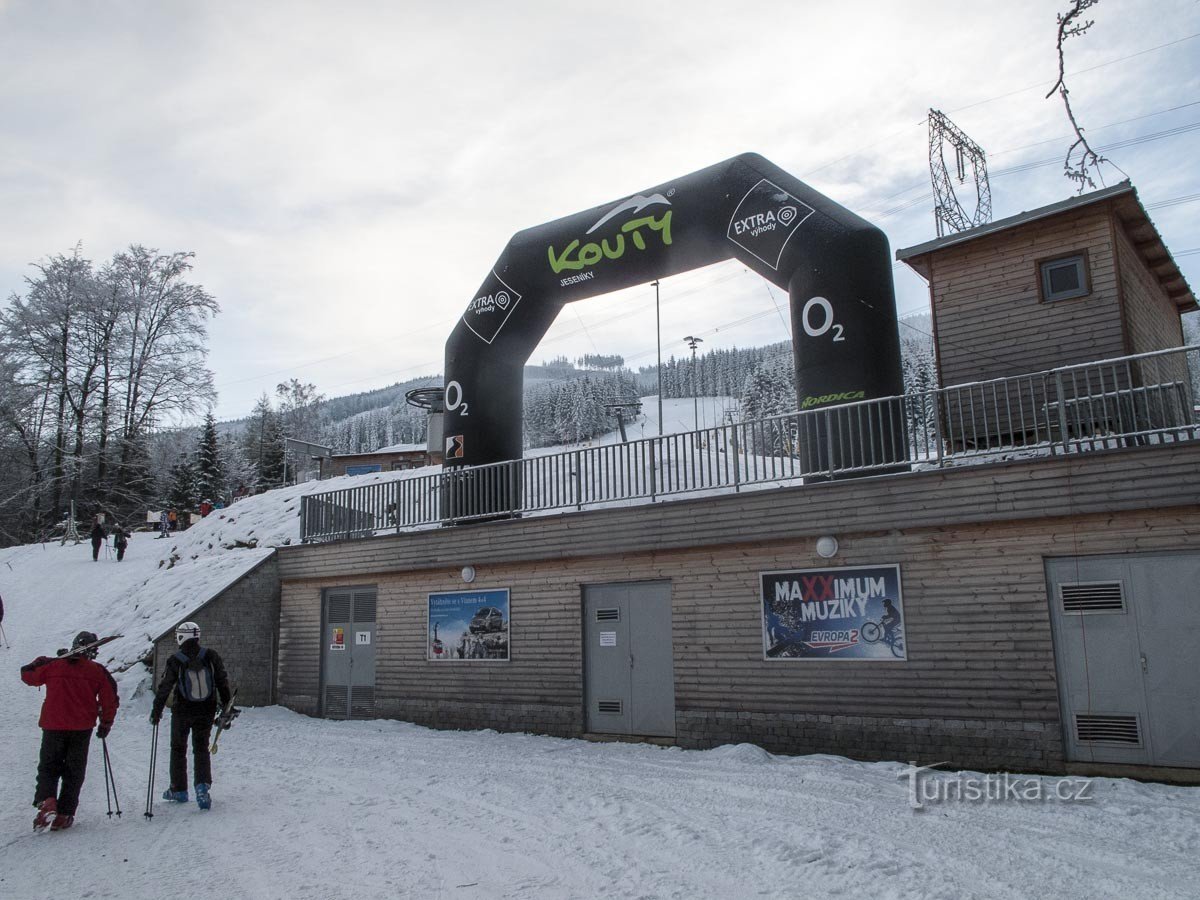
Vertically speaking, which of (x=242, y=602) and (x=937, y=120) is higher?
(x=937, y=120)

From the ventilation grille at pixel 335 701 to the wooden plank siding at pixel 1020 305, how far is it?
11.6 meters

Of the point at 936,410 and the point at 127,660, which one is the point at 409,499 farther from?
the point at 936,410

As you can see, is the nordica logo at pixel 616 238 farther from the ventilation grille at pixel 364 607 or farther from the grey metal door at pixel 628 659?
the ventilation grille at pixel 364 607

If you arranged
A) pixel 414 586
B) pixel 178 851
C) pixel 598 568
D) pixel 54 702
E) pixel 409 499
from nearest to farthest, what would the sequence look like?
pixel 178 851, pixel 54 702, pixel 598 568, pixel 414 586, pixel 409 499

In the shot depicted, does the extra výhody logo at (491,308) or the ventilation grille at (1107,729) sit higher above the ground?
the extra výhody logo at (491,308)

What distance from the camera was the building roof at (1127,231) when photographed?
11.6 m

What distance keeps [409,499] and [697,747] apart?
748 cm

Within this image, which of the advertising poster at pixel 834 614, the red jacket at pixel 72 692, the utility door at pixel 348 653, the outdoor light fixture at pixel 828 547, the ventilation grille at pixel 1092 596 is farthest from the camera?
the utility door at pixel 348 653

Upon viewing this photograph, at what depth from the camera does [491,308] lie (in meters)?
Result: 15.4

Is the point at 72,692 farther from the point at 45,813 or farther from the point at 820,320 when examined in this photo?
the point at 820,320

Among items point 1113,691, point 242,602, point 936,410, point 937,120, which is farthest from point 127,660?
point 937,120

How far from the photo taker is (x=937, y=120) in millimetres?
20141

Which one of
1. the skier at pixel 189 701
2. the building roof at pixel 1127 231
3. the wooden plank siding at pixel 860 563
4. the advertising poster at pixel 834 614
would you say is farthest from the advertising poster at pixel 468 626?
the building roof at pixel 1127 231

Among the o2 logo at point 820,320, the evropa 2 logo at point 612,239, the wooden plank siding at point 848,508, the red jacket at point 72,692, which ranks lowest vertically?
the red jacket at point 72,692
